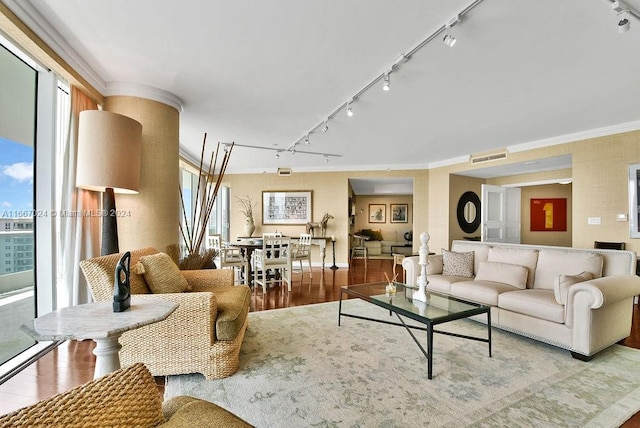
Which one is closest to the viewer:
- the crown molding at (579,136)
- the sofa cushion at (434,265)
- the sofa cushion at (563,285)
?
the sofa cushion at (563,285)

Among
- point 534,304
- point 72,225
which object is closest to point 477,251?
point 534,304

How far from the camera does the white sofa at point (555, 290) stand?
2406 millimetres

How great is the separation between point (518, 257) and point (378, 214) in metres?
7.56

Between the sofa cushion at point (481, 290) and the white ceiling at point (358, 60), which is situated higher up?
the white ceiling at point (358, 60)

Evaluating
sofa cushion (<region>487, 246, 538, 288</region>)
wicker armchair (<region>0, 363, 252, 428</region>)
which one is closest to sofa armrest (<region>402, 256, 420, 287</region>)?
sofa cushion (<region>487, 246, 538, 288</region>)

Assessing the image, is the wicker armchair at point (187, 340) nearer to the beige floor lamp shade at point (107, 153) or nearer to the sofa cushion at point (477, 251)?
the beige floor lamp shade at point (107, 153)

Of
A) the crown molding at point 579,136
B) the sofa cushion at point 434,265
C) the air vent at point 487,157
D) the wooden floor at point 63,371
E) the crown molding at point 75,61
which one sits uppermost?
the crown molding at point 75,61

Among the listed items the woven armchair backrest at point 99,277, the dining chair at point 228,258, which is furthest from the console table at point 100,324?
the dining chair at point 228,258

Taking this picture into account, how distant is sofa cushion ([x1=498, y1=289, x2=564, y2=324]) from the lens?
101 inches

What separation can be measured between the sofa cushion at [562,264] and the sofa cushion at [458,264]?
705 millimetres

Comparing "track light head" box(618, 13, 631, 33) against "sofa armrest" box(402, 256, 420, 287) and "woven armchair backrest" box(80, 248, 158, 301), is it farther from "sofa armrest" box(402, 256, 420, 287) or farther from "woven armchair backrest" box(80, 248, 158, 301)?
"woven armchair backrest" box(80, 248, 158, 301)

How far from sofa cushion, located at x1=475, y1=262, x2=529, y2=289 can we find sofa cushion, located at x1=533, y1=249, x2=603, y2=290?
159 millimetres

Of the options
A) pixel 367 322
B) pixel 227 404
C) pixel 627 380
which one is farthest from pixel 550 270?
pixel 227 404

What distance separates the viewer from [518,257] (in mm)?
3420
